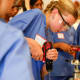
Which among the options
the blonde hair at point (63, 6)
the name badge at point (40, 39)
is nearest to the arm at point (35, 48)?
the name badge at point (40, 39)

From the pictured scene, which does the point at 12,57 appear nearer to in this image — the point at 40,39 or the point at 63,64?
the point at 40,39

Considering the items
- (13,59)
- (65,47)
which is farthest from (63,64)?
(13,59)

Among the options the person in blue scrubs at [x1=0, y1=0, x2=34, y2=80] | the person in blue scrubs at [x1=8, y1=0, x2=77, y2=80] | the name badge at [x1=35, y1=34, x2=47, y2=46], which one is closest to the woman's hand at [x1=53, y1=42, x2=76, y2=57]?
the person in blue scrubs at [x1=8, y1=0, x2=77, y2=80]

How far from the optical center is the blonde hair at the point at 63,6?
1.16 meters

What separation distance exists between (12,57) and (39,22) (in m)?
0.71

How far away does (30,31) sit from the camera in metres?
1.08

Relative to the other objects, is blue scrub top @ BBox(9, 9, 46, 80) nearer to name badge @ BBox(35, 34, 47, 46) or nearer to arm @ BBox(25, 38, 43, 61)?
name badge @ BBox(35, 34, 47, 46)

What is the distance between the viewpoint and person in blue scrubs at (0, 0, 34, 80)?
422 millimetres

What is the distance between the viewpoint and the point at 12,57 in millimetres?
423

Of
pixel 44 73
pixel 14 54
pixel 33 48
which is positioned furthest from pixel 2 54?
pixel 44 73

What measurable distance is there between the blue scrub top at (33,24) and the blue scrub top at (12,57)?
0.56 meters

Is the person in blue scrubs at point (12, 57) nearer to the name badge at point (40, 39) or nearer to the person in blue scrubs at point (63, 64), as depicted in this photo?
the name badge at point (40, 39)

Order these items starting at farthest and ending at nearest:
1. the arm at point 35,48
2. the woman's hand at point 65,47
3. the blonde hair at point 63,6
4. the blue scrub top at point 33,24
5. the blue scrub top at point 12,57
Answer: the woman's hand at point 65,47
the blonde hair at point 63,6
the blue scrub top at point 33,24
the arm at point 35,48
the blue scrub top at point 12,57

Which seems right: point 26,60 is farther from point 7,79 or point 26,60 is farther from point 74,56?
point 74,56
